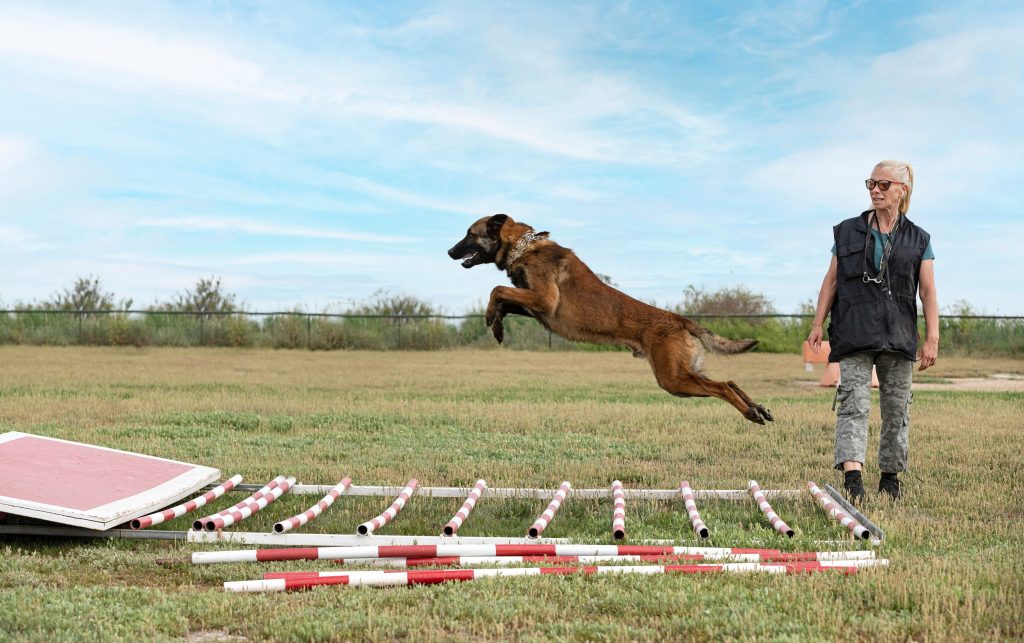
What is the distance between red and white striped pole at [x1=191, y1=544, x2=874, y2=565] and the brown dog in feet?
4.01

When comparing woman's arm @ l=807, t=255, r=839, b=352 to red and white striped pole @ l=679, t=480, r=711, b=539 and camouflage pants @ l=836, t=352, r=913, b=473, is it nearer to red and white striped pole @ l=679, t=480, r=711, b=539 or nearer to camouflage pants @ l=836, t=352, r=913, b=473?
camouflage pants @ l=836, t=352, r=913, b=473

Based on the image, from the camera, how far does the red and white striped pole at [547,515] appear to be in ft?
17.7

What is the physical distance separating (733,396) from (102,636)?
155 inches

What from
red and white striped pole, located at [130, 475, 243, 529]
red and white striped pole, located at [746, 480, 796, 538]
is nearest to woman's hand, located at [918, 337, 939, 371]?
red and white striped pole, located at [746, 480, 796, 538]

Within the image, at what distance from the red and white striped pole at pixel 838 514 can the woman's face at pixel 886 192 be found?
81.0 inches

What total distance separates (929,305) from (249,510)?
4.97 meters

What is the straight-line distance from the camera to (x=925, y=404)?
43.7 feet

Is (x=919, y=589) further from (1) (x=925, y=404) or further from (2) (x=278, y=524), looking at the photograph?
(1) (x=925, y=404)

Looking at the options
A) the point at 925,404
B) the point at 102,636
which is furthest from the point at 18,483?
the point at 925,404

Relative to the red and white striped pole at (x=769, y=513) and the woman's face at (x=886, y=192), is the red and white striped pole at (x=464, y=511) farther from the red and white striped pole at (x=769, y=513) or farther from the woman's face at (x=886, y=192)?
the woman's face at (x=886, y=192)

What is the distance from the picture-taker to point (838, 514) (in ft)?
18.7

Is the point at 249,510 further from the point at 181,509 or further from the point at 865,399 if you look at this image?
the point at 865,399

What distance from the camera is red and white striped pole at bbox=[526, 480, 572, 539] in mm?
5387

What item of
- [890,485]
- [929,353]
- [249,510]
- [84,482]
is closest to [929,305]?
[929,353]
